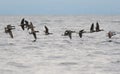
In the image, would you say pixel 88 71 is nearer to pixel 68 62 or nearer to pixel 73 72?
pixel 73 72

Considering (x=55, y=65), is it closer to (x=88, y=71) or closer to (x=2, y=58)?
(x=88, y=71)

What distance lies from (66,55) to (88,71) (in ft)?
17.9

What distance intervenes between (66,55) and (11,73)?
20.2ft

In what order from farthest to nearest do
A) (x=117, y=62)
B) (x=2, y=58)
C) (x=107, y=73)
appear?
(x=2, y=58), (x=117, y=62), (x=107, y=73)

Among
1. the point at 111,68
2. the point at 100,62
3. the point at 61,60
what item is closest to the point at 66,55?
the point at 61,60

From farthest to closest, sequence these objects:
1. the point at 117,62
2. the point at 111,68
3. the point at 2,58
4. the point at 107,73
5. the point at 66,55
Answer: the point at 66,55 → the point at 2,58 → the point at 117,62 → the point at 111,68 → the point at 107,73

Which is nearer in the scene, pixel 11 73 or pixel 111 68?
pixel 11 73

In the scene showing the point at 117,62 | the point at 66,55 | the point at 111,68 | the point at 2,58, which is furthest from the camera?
the point at 66,55

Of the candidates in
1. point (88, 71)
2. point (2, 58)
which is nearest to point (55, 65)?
point (88, 71)

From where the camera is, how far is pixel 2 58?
19719 millimetres

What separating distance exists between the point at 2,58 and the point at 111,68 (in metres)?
6.38

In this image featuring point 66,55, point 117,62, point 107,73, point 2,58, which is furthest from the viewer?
point 66,55

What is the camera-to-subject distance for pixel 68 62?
18453mm

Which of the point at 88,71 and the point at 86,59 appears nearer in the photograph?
the point at 88,71
